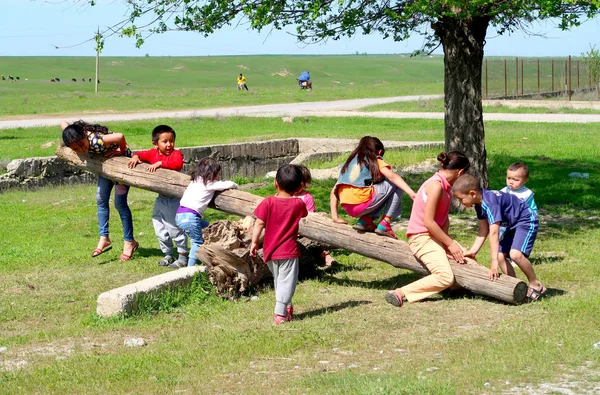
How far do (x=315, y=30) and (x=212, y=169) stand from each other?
135 inches

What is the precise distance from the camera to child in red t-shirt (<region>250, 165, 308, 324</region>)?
720 centimetres

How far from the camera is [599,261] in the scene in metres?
9.02

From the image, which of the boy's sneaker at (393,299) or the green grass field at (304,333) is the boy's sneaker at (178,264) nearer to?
the green grass field at (304,333)

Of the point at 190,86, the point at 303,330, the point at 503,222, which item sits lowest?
the point at 303,330

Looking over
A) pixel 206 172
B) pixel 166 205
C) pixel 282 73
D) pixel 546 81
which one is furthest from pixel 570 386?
pixel 282 73

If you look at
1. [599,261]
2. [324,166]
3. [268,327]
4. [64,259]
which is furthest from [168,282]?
[324,166]

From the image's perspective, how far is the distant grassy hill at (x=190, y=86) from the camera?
41.8m

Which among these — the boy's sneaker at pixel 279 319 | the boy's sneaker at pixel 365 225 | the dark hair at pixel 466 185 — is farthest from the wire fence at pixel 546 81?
the boy's sneaker at pixel 279 319

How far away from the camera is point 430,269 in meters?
7.69

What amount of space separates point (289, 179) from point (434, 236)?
139cm

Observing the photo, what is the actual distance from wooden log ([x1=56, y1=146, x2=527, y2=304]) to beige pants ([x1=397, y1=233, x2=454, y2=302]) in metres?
0.11

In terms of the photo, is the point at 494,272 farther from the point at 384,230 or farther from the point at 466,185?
the point at 384,230

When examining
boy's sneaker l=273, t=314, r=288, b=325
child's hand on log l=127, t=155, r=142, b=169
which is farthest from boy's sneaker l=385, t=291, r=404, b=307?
child's hand on log l=127, t=155, r=142, b=169

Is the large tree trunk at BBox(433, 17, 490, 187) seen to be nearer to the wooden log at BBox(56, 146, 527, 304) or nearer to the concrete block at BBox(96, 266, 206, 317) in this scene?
the wooden log at BBox(56, 146, 527, 304)
